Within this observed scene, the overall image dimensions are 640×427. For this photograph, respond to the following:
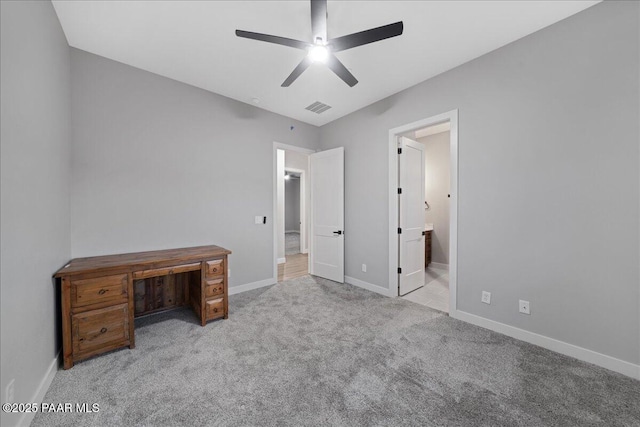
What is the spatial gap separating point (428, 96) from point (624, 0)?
1.50 metres

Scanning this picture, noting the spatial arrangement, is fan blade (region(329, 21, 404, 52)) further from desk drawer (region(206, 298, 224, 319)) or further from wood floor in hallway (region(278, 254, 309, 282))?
wood floor in hallway (region(278, 254, 309, 282))

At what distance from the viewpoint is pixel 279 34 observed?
2207mm

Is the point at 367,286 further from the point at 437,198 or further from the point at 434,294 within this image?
the point at 437,198

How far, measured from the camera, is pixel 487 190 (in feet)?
8.13

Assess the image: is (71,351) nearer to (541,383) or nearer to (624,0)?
(541,383)

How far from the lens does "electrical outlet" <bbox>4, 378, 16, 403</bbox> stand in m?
1.14

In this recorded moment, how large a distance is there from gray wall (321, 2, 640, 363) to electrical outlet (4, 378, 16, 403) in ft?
11.4

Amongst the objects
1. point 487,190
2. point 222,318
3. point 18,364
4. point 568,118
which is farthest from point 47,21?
point 568,118

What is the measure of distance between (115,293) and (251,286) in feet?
5.90

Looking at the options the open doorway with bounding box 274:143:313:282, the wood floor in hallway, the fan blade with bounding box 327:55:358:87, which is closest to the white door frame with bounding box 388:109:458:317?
the fan blade with bounding box 327:55:358:87

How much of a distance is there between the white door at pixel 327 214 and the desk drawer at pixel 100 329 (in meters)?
2.82

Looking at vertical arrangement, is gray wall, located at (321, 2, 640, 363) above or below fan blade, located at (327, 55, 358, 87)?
below

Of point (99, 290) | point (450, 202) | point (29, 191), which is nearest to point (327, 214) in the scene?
point (450, 202)

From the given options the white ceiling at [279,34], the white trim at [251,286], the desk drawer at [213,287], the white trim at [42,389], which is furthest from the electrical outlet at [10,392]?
the white ceiling at [279,34]
